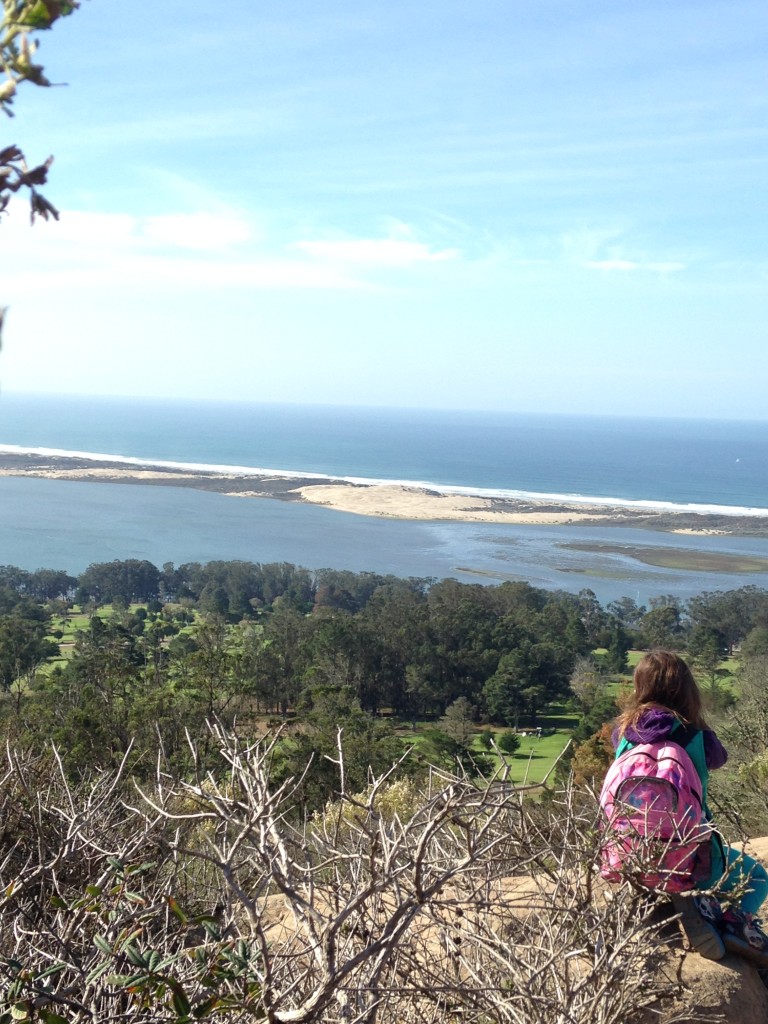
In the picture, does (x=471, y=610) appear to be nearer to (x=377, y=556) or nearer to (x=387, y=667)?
(x=387, y=667)

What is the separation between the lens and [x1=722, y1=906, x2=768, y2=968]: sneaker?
293 centimetres

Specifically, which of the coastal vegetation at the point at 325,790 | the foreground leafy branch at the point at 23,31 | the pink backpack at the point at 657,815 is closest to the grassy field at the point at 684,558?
the coastal vegetation at the point at 325,790

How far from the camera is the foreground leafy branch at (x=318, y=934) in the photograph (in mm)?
1416

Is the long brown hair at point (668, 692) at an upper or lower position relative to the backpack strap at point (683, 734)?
upper

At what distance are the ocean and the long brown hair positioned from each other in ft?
140

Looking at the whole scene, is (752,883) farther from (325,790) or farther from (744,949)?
(325,790)

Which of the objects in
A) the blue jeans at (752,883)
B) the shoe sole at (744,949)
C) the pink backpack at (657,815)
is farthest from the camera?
the blue jeans at (752,883)

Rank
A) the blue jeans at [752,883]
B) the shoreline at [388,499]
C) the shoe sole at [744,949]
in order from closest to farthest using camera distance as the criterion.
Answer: the shoe sole at [744,949] < the blue jeans at [752,883] < the shoreline at [388,499]

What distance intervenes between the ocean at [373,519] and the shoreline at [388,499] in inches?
113

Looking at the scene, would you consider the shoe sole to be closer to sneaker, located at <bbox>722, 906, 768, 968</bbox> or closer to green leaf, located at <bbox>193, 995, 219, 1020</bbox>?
sneaker, located at <bbox>722, 906, 768, 968</bbox>

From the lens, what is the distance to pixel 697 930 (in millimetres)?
2828

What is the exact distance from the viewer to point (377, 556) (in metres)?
53.8

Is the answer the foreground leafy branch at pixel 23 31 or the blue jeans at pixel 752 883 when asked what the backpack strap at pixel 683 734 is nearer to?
the blue jeans at pixel 752 883

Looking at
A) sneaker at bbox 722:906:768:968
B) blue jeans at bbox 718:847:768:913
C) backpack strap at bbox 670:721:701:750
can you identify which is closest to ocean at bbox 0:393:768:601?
blue jeans at bbox 718:847:768:913
